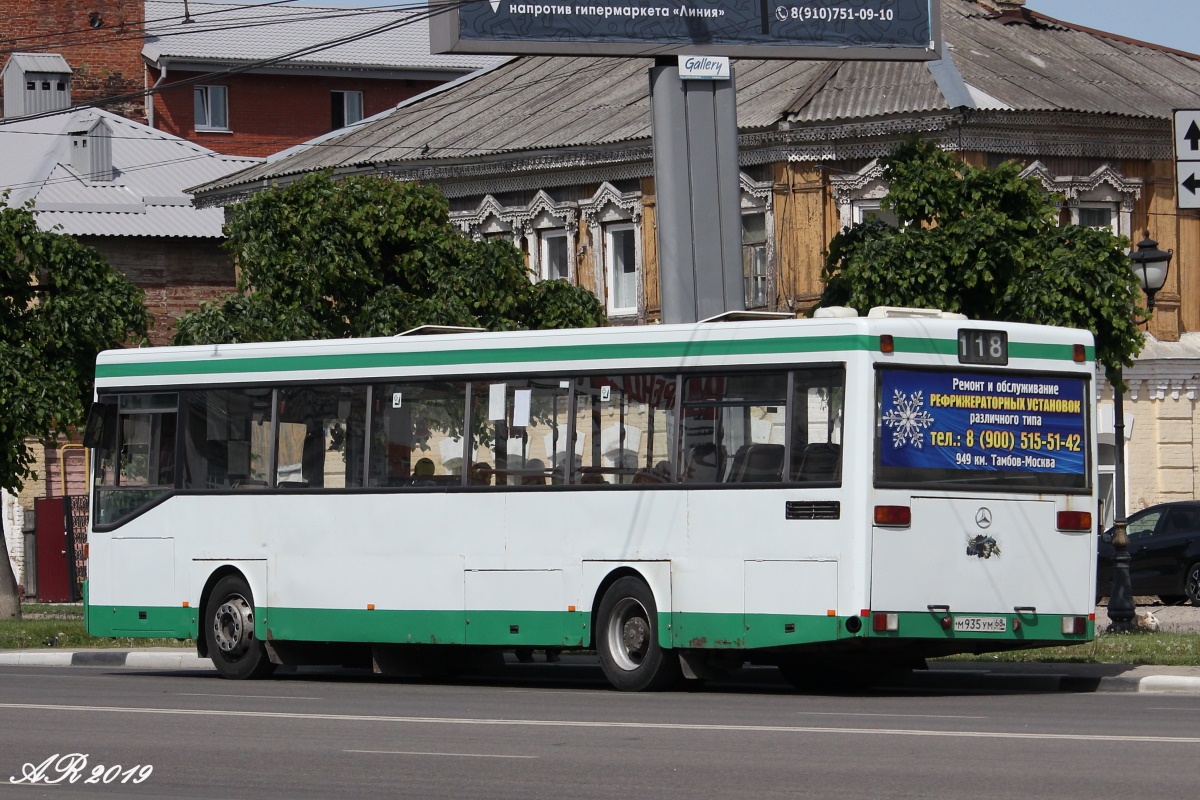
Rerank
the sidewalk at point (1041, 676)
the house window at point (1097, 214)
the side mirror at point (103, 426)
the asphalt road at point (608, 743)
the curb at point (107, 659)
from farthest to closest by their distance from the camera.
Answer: the house window at point (1097, 214) < the curb at point (107, 659) < the side mirror at point (103, 426) < the sidewalk at point (1041, 676) < the asphalt road at point (608, 743)

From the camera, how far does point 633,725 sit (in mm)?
13445

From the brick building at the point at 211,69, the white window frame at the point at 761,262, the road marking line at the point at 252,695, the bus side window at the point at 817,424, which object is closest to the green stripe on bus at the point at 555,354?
the bus side window at the point at 817,424

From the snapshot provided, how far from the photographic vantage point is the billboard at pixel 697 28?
967 inches

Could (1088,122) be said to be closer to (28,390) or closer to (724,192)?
(724,192)

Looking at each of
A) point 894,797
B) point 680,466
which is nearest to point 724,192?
point 680,466

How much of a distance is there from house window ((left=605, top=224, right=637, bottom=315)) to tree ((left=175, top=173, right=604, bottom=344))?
9999mm

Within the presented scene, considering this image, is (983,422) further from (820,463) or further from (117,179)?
(117,179)

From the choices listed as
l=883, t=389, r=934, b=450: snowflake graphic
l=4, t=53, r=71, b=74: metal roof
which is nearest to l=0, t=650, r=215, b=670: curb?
l=883, t=389, r=934, b=450: snowflake graphic

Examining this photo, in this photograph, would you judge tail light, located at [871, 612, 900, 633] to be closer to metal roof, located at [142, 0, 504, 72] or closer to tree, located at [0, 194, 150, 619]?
tree, located at [0, 194, 150, 619]

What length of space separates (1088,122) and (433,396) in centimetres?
A: 2045

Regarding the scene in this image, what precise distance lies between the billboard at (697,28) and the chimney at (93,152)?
31.3 metres

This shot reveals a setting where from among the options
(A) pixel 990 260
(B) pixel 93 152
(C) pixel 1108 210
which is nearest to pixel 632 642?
(A) pixel 990 260

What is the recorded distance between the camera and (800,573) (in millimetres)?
16250

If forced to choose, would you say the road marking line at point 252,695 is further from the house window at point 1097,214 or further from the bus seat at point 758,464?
the house window at point 1097,214
